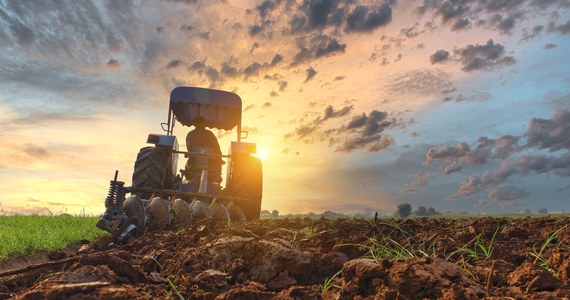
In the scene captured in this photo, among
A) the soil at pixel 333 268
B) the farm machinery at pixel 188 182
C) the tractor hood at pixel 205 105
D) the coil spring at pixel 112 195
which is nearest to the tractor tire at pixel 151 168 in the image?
the farm machinery at pixel 188 182

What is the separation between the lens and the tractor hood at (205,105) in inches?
432

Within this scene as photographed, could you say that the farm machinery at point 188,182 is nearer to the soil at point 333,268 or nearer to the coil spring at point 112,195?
the coil spring at point 112,195

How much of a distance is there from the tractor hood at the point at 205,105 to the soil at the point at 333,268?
6625mm

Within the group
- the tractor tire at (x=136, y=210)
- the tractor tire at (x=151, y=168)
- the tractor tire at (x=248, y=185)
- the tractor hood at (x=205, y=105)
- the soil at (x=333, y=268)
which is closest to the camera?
the soil at (x=333, y=268)

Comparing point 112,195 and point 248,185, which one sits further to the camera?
point 248,185

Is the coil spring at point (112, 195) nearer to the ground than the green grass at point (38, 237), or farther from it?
farther from it

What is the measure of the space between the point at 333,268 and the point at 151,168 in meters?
6.37

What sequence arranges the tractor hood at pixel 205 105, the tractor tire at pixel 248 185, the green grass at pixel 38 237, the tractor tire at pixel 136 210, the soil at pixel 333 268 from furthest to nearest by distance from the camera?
the tractor hood at pixel 205 105
the tractor tire at pixel 248 185
the tractor tire at pixel 136 210
the green grass at pixel 38 237
the soil at pixel 333 268

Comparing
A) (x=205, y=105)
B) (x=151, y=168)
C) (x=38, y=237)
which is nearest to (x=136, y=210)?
(x=38, y=237)

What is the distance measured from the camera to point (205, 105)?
11047 mm

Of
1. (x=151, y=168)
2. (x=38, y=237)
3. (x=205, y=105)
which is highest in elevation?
(x=205, y=105)

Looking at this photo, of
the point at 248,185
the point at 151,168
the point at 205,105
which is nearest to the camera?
the point at 151,168

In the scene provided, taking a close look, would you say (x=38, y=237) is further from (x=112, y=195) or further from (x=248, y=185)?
(x=248, y=185)

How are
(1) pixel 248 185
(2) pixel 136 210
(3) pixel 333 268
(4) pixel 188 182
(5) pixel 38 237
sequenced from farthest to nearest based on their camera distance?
(4) pixel 188 182, (1) pixel 248 185, (5) pixel 38 237, (2) pixel 136 210, (3) pixel 333 268
